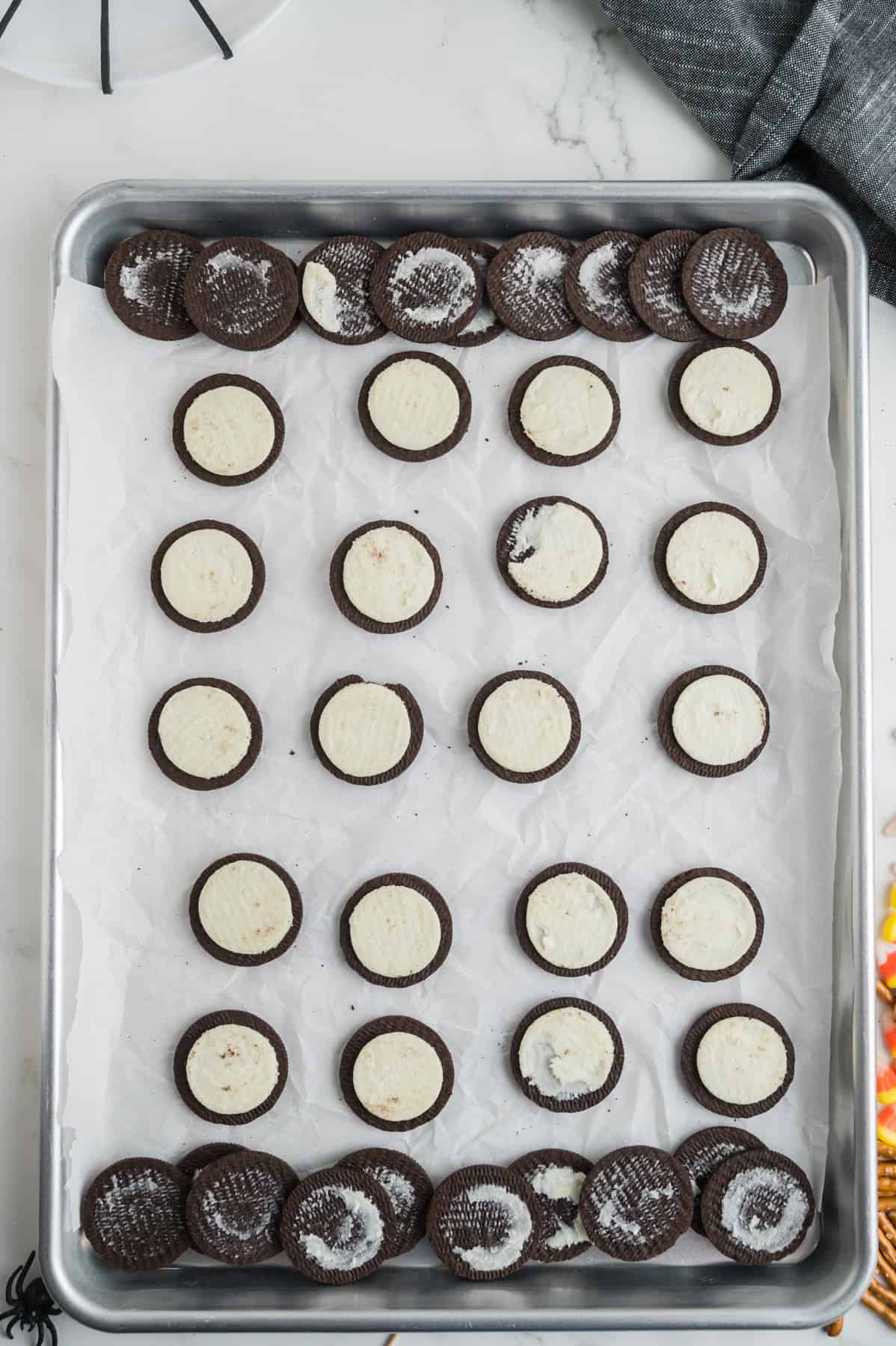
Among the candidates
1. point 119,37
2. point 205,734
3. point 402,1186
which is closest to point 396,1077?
point 402,1186

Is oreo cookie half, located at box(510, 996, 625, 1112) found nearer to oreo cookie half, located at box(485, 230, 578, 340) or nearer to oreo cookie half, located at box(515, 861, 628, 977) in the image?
oreo cookie half, located at box(515, 861, 628, 977)

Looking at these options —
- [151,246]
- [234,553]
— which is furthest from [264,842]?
[151,246]

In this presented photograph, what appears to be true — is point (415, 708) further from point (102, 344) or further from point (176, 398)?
point (102, 344)

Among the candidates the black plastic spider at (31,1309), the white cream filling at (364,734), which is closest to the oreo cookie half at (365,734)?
the white cream filling at (364,734)

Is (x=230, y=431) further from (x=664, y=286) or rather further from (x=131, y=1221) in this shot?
(x=131, y=1221)

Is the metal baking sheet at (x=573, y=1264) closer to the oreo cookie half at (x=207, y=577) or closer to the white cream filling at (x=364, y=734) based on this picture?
the oreo cookie half at (x=207, y=577)
